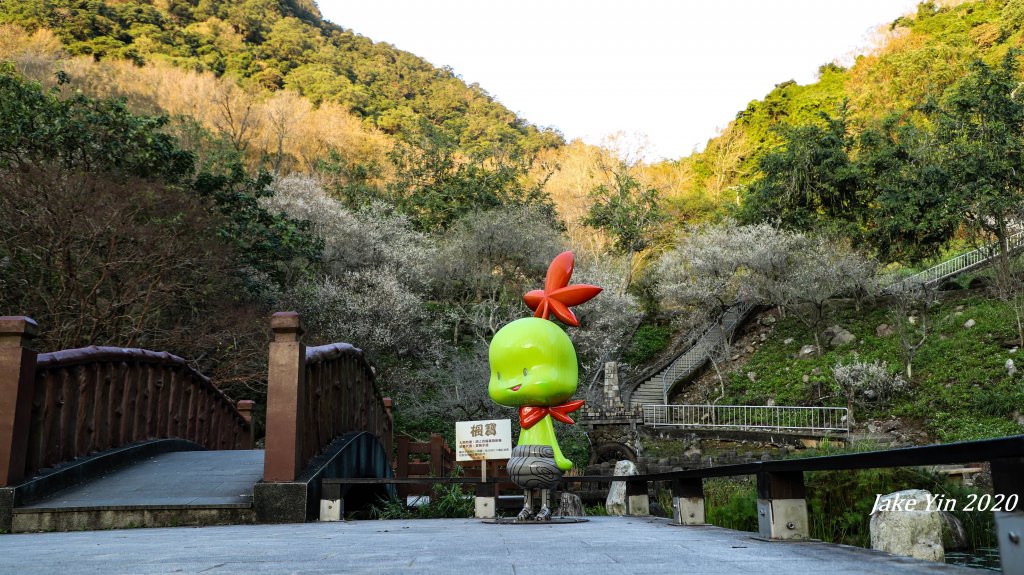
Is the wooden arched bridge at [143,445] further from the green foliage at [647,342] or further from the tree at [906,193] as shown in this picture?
the green foliage at [647,342]

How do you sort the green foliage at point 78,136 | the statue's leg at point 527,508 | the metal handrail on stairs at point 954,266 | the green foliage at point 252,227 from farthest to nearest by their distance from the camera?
the metal handrail on stairs at point 954,266 → the green foliage at point 252,227 → the green foliage at point 78,136 → the statue's leg at point 527,508

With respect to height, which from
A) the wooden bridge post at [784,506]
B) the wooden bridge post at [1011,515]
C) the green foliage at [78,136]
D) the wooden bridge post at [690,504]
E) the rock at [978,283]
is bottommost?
the wooden bridge post at [690,504]

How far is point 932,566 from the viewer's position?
2301 millimetres

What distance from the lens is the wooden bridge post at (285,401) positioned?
600cm

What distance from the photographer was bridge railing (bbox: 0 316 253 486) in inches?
229

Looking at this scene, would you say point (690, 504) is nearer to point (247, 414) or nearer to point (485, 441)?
point (485, 441)

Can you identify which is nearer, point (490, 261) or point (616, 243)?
Answer: point (490, 261)

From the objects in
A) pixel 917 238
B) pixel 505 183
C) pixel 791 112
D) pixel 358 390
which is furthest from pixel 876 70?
pixel 358 390

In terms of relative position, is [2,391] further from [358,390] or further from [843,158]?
[843,158]

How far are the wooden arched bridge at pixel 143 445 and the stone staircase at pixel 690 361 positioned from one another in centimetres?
1964

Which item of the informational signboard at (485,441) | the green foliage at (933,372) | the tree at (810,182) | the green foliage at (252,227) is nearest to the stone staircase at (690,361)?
the green foliage at (933,372)

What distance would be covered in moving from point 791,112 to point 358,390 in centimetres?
3593

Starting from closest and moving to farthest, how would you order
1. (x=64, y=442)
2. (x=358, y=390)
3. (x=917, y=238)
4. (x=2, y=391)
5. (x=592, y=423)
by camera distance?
(x=2, y=391) < (x=64, y=442) < (x=358, y=390) < (x=592, y=423) < (x=917, y=238)

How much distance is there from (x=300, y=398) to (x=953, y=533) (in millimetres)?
5656
